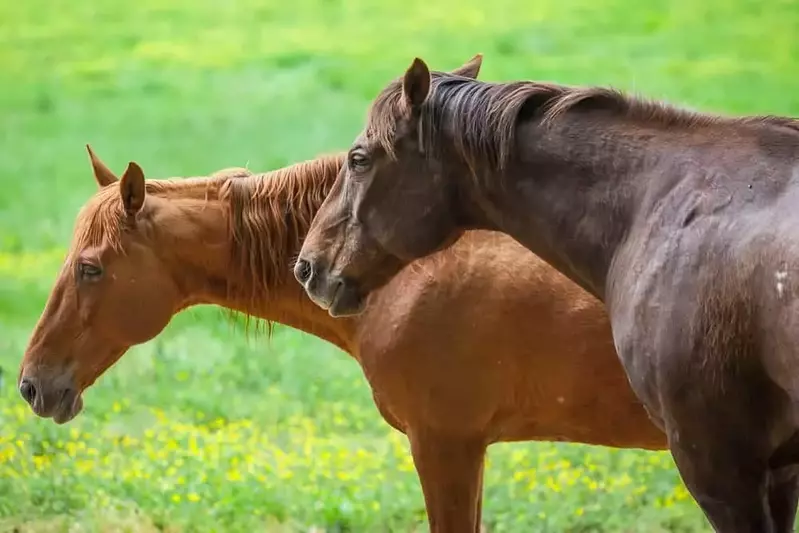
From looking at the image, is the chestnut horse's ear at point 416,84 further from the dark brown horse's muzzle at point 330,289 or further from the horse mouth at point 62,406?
the horse mouth at point 62,406

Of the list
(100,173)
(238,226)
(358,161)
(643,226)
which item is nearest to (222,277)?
(238,226)

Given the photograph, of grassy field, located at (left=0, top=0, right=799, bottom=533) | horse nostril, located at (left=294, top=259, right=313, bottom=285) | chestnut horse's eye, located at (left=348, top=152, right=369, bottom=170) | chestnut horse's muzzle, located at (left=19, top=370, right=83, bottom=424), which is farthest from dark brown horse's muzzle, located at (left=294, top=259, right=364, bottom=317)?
grassy field, located at (left=0, top=0, right=799, bottom=533)

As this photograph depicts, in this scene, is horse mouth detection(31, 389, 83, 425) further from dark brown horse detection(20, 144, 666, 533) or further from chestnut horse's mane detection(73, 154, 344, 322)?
chestnut horse's mane detection(73, 154, 344, 322)

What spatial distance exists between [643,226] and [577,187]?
0.15m

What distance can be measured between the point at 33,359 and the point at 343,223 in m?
0.86

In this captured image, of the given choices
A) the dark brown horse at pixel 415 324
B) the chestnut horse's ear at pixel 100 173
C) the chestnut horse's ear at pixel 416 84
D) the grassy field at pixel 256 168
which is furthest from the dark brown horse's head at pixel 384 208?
the grassy field at pixel 256 168

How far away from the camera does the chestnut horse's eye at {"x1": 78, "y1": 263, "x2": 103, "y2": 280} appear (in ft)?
7.54

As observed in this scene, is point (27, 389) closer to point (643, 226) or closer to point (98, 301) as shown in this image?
point (98, 301)

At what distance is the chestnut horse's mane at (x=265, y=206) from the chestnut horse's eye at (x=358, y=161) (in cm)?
39

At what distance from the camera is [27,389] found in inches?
92.8

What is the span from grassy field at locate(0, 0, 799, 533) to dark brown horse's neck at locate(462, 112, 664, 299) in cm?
A: 142

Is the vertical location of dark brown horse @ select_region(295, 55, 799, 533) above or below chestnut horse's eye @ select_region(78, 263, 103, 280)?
above

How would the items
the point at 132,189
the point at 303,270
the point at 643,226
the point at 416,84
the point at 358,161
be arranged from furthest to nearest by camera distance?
the point at 132,189 < the point at 303,270 < the point at 358,161 < the point at 416,84 < the point at 643,226

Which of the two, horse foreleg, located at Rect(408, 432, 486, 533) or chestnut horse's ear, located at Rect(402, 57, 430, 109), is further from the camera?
horse foreleg, located at Rect(408, 432, 486, 533)
